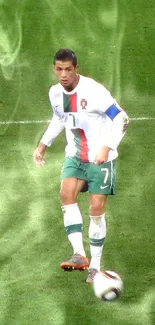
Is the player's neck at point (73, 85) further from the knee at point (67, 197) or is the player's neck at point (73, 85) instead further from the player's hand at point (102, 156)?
the knee at point (67, 197)

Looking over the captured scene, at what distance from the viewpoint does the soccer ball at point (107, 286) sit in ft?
41.8

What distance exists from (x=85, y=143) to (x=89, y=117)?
1.00 ft

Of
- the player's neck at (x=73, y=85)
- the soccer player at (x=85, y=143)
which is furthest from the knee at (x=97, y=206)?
the player's neck at (x=73, y=85)

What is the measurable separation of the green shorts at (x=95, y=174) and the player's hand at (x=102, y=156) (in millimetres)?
460

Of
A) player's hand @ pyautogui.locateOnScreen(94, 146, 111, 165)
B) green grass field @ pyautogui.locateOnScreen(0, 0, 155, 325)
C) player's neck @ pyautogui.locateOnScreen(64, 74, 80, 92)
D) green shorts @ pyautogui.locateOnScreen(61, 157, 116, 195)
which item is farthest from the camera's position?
green grass field @ pyautogui.locateOnScreen(0, 0, 155, 325)

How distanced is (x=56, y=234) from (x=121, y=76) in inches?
228

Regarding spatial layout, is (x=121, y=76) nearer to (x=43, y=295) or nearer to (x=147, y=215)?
(x=147, y=215)

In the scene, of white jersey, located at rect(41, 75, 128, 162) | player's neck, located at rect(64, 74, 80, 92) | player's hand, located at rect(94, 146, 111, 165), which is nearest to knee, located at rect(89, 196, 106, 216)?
white jersey, located at rect(41, 75, 128, 162)

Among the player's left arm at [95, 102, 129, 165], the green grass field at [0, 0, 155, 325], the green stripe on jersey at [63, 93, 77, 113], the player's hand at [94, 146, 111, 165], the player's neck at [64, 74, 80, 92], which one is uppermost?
the player's neck at [64, 74, 80, 92]

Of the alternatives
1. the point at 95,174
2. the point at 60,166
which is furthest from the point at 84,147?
the point at 60,166

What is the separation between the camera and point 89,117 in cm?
1307

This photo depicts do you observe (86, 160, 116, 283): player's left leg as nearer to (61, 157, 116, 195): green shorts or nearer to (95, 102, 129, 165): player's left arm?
(61, 157, 116, 195): green shorts

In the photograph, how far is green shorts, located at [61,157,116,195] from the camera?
517 inches

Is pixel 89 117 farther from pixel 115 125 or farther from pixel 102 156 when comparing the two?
pixel 102 156
